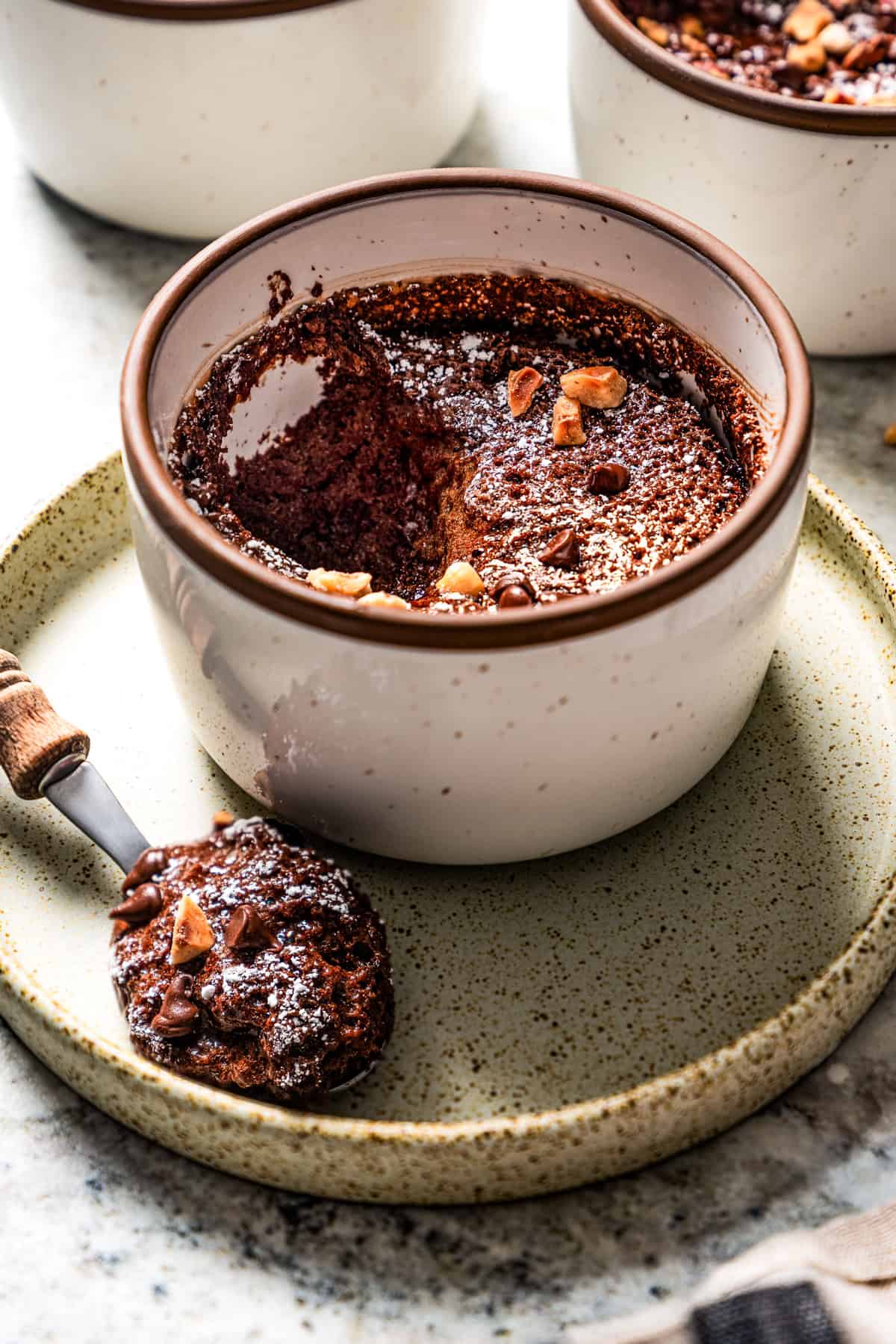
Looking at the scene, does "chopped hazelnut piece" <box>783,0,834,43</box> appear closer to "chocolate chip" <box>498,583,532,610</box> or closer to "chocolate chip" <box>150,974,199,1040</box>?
"chocolate chip" <box>498,583,532,610</box>

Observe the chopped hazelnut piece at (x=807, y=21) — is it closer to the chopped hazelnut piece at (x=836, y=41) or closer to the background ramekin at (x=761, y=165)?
the chopped hazelnut piece at (x=836, y=41)

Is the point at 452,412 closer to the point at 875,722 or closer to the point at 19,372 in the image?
the point at 875,722

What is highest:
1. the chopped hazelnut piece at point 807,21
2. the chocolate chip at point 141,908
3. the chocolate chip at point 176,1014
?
the chopped hazelnut piece at point 807,21

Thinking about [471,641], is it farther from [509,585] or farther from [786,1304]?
[786,1304]

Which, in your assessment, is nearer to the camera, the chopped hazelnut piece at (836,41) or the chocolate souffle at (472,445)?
the chocolate souffle at (472,445)

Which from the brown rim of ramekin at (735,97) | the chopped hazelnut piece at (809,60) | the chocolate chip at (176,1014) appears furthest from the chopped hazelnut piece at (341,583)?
the chopped hazelnut piece at (809,60)

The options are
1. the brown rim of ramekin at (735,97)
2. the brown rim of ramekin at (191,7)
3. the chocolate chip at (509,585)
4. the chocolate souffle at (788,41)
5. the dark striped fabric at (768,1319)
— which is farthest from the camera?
the chocolate souffle at (788,41)

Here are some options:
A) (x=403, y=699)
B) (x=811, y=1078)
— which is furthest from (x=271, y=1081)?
(x=811, y=1078)
